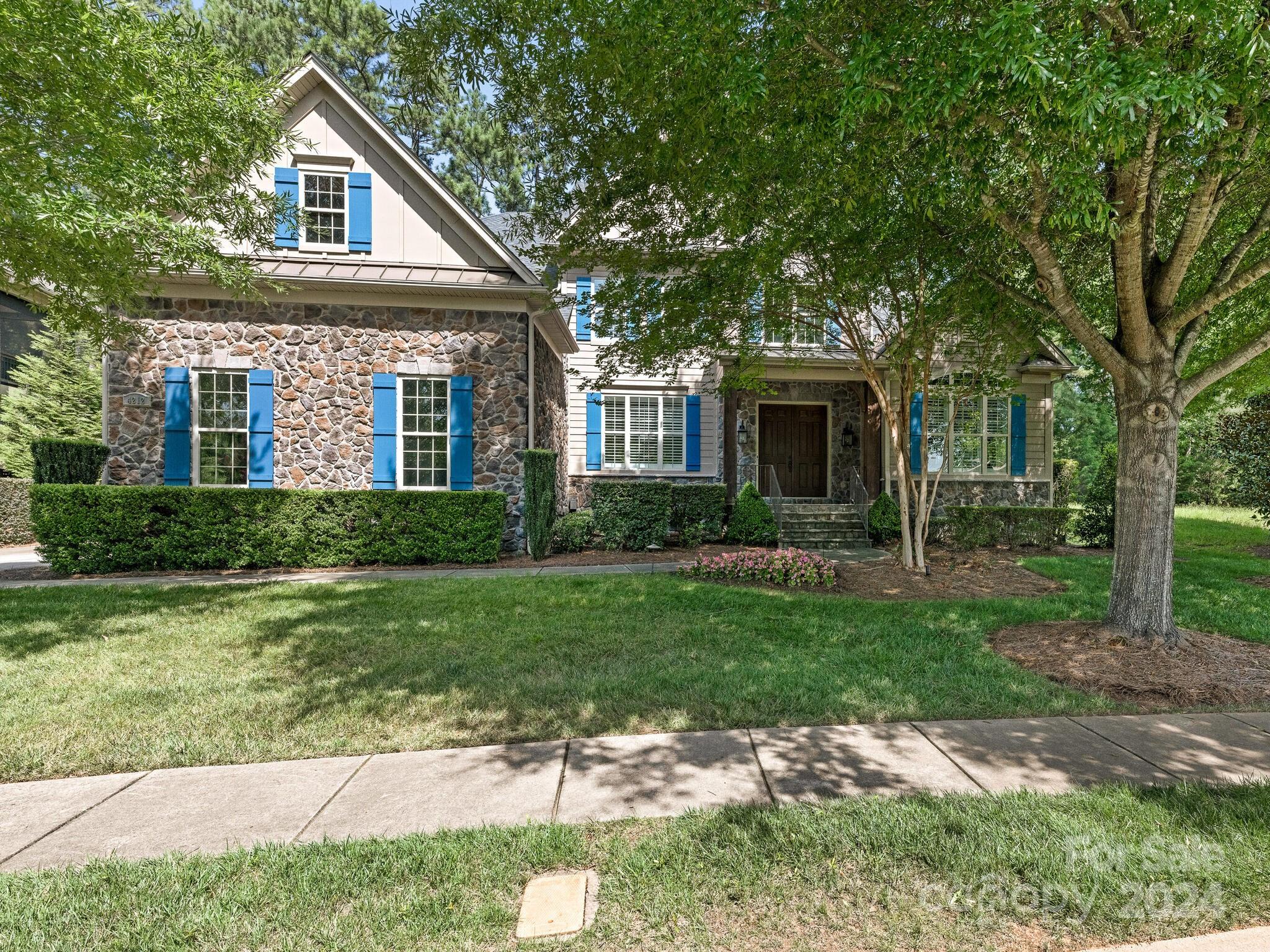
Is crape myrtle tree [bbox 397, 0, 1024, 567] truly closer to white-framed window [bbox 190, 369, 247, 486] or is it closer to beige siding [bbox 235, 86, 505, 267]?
beige siding [bbox 235, 86, 505, 267]

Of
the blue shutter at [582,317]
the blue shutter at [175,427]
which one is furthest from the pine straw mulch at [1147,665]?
the blue shutter at [175,427]

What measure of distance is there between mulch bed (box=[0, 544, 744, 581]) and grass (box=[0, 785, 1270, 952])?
7.00m

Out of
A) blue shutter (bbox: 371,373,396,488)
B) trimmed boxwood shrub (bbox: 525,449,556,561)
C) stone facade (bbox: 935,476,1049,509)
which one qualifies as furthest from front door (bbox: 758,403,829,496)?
blue shutter (bbox: 371,373,396,488)

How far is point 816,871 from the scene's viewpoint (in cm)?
236

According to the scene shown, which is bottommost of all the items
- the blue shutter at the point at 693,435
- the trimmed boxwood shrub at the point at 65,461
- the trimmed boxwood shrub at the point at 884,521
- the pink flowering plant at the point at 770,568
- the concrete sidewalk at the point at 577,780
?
the concrete sidewalk at the point at 577,780

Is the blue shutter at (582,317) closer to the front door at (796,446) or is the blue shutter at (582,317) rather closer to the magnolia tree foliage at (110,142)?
the front door at (796,446)

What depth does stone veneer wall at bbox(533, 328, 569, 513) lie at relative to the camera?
11438 millimetres

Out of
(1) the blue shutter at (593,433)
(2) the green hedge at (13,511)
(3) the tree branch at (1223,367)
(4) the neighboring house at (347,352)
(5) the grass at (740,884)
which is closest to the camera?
(5) the grass at (740,884)

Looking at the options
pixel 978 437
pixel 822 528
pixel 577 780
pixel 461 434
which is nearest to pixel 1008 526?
pixel 978 437

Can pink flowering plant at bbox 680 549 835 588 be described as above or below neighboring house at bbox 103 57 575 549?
below

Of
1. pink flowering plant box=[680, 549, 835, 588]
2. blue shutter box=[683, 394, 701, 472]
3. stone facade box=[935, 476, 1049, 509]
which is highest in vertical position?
blue shutter box=[683, 394, 701, 472]

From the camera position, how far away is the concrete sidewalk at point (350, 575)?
8281 millimetres

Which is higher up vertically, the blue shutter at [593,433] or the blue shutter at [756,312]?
the blue shutter at [756,312]

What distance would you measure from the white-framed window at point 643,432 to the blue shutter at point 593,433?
16 centimetres
